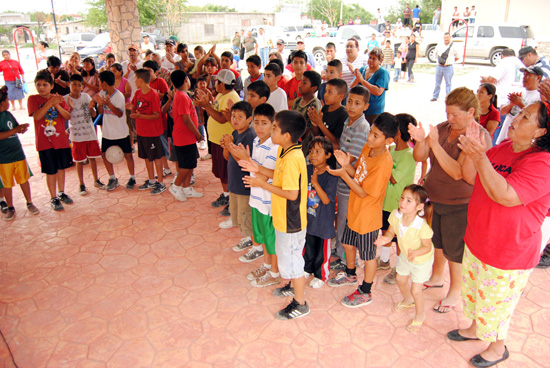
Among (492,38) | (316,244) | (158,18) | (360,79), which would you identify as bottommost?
(316,244)

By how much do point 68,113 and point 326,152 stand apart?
354 centimetres

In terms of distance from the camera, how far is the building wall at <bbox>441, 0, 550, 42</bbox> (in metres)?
20.7

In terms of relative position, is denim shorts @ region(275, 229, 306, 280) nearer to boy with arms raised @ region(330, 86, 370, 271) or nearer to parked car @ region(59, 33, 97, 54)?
boy with arms raised @ region(330, 86, 370, 271)

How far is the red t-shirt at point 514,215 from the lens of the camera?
6.73 ft

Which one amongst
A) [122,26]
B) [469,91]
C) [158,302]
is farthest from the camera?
[122,26]

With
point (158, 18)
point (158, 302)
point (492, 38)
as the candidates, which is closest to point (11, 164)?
point (158, 302)

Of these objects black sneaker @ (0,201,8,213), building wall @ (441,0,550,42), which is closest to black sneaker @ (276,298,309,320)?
black sneaker @ (0,201,8,213)

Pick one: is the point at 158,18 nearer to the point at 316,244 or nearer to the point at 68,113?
the point at 68,113

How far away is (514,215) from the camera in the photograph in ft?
7.19

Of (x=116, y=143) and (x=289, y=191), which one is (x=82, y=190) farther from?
(x=289, y=191)

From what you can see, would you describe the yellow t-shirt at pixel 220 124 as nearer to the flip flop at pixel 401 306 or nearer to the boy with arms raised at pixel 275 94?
the boy with arms raised at pixel 275 94

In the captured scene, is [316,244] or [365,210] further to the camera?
[316,244]

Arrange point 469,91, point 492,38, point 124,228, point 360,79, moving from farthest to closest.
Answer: point 492,38 < point 360,79 < point 124,228 < point 469,91

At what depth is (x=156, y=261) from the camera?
3836 mm
